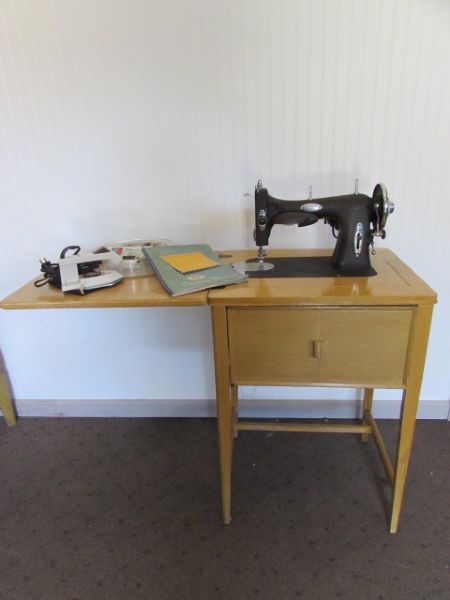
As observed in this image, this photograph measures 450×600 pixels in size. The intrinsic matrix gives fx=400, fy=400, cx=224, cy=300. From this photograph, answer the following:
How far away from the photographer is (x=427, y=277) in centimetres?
162

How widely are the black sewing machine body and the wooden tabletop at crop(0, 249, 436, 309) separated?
6 cm

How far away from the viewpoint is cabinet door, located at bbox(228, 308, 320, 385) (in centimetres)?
113

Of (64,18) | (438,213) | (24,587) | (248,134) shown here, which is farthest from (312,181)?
(24,587)

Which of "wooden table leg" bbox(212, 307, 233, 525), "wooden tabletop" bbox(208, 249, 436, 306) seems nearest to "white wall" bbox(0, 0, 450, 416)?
"wooden tabletop" bbox(208, 249, 436, 306)

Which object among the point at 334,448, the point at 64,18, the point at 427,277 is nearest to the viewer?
the point at 64,18

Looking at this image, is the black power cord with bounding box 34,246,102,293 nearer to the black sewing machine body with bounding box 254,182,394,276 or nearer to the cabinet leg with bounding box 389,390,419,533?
the black sewing machine body with bounding box 254,182,394,276

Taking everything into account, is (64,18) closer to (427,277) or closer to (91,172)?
(91,172)

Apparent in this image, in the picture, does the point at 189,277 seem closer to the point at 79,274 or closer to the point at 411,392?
the point at 79,274

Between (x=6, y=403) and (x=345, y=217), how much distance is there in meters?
1.76

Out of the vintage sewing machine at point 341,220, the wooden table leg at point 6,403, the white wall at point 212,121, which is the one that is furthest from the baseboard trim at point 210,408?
the vintage sewing machine at point 341,220

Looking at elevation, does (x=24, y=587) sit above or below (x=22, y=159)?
below

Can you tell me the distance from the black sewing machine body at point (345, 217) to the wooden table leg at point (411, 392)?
225 millimetres

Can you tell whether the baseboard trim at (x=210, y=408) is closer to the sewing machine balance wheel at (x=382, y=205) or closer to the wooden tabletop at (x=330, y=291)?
the wooden tabletop at (x=330, y=291)

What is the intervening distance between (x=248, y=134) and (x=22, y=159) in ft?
2.96
